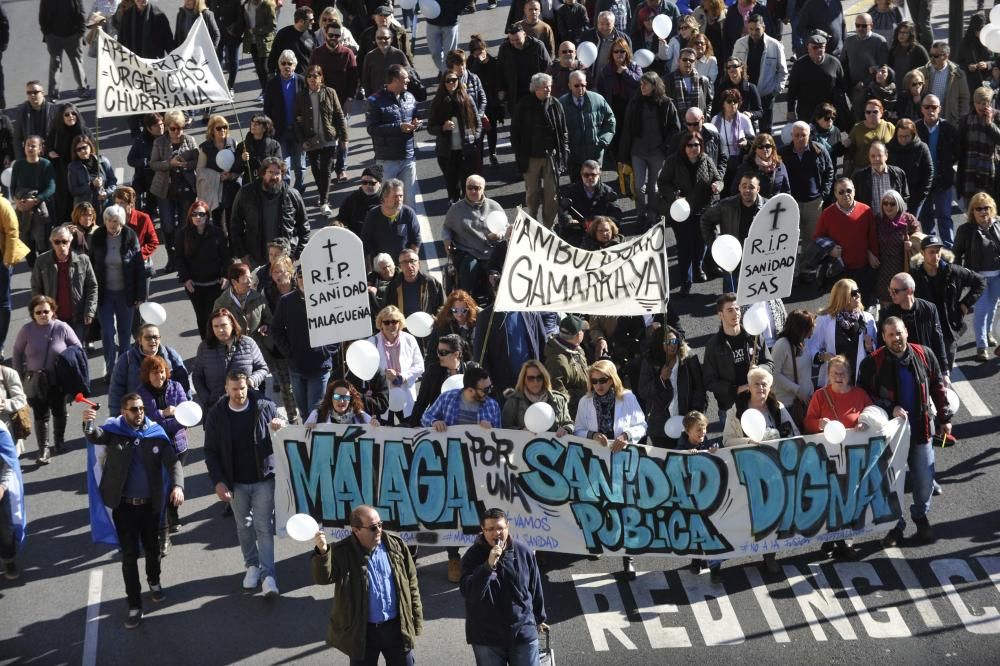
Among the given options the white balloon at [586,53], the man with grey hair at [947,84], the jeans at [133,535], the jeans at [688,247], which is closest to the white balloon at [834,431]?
the jeans at [133,535]

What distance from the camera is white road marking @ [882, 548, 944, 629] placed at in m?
13.2

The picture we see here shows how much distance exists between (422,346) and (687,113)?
3.66m

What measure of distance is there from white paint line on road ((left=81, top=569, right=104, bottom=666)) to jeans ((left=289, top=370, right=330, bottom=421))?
2.37 metres

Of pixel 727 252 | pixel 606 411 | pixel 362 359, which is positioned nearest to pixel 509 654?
pixel 606 411

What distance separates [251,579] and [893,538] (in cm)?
468

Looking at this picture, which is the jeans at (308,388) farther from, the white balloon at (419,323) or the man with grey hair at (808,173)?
the man with grey hair at (808,173)

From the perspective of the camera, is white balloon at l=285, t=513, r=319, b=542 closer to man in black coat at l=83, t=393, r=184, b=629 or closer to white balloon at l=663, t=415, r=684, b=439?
man in black coat at l=83, t=393, r=184, b=629

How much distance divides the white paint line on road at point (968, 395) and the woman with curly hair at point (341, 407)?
532 centimetres

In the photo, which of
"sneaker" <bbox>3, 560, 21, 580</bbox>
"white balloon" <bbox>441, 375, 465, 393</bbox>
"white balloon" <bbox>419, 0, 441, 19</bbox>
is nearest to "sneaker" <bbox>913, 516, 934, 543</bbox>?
"white balloon" <bbox>441, 375, 465, 393</bbox>

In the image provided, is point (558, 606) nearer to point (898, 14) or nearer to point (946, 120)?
point (946, 120)

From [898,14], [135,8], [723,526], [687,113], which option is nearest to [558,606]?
[723,526]

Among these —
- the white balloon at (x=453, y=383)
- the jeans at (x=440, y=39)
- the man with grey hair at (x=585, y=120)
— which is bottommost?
the white balloon at (x=453, y=383)

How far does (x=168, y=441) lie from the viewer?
45.3ft

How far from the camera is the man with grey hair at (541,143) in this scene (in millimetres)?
19297
